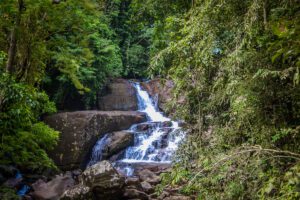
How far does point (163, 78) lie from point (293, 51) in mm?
3171

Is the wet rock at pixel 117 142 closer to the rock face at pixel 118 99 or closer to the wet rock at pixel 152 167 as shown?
the wet rock at pixel 152 167

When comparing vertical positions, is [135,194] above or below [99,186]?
below

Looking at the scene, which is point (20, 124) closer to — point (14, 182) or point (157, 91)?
point (14, 182)

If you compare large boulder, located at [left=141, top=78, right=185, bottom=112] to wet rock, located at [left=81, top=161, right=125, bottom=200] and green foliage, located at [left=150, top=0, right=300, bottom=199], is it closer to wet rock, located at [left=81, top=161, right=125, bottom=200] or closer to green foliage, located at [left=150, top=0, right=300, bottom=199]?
wet rock, located at [left=81, top=161, right=125, bottom=200]

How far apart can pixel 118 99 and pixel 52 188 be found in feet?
27.6

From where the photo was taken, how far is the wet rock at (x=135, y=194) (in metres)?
8.85

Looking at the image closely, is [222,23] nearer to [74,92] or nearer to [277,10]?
[277,10]

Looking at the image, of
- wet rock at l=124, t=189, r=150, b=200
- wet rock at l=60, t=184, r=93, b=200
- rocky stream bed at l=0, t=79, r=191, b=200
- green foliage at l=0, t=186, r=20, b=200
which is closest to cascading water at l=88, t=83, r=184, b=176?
rocky stream bed at l=0, t=79, r=191, b=200

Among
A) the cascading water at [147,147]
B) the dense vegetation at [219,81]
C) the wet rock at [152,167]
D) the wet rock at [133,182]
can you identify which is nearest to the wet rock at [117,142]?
the cascading water at [147,147]

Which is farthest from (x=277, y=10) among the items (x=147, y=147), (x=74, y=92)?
(x=74, y=92)

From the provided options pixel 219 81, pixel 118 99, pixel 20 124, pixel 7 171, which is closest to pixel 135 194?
pixel 20 124

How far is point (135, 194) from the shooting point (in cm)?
889

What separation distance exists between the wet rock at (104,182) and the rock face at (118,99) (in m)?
8.16

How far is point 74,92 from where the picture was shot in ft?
55.2
